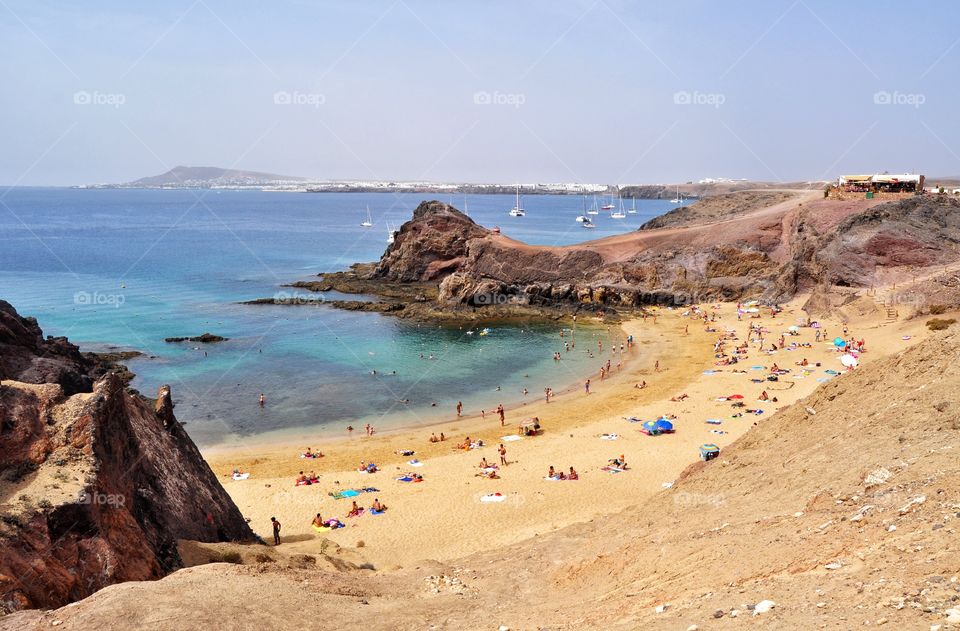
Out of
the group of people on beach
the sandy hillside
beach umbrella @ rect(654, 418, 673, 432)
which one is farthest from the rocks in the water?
the sandy hillside

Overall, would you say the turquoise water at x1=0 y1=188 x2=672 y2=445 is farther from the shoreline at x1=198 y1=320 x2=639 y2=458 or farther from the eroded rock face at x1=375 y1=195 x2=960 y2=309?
the eroded rock face at x1=375 y1=195 x2=960 y2=309

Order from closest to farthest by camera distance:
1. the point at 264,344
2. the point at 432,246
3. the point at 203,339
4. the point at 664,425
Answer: the point at 664,425 < the point at 264,344 < the point at 203,339 < the point at 432,246

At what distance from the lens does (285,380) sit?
39.5 meters

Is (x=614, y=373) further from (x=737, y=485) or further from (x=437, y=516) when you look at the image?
(x=737, y=485)

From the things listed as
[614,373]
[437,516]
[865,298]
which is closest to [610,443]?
[437,516]

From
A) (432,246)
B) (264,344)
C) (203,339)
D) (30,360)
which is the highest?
(432,246)
